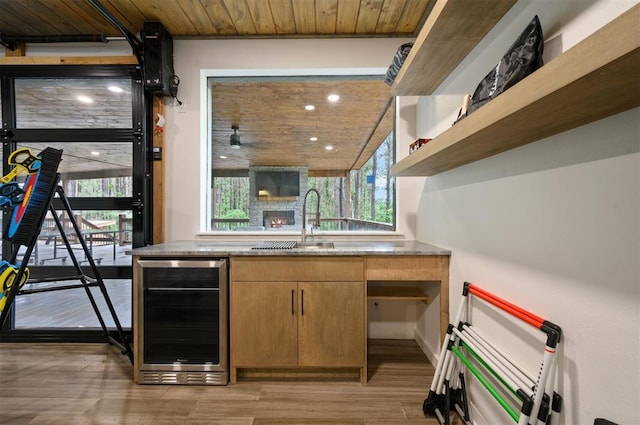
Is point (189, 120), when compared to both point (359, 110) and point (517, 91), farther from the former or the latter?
point (517, 91)

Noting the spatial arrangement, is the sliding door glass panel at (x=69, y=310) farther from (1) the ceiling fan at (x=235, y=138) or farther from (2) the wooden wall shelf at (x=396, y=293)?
(1) the ceiling fan at (x=235, y=138)

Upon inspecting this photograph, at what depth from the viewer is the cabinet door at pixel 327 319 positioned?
6.19 feet

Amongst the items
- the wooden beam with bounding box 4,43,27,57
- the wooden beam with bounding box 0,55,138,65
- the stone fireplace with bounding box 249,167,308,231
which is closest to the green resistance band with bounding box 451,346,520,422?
the wooden beam with bounding box 0,55,138,65

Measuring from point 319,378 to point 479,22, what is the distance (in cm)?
240

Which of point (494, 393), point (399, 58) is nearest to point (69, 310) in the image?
point (494, 393)

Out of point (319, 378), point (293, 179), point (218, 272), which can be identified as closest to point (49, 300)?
point (218, 272)

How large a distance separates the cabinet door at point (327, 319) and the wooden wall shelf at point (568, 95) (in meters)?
1.17

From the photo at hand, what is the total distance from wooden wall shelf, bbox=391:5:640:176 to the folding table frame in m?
0.75

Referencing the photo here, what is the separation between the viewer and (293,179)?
23.1ft

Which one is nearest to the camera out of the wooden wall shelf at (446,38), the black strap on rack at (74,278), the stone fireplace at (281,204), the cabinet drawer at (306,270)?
the wooden wall shelf at (446,38)

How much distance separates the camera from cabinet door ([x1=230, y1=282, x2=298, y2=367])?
1.89 metres

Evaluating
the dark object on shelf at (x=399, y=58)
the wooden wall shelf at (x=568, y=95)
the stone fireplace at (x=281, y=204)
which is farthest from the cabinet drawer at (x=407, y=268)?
the stone fireplace at (x=281, y=204)

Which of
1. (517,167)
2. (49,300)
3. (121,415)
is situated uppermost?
(517,167)

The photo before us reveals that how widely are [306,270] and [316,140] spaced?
351cm
